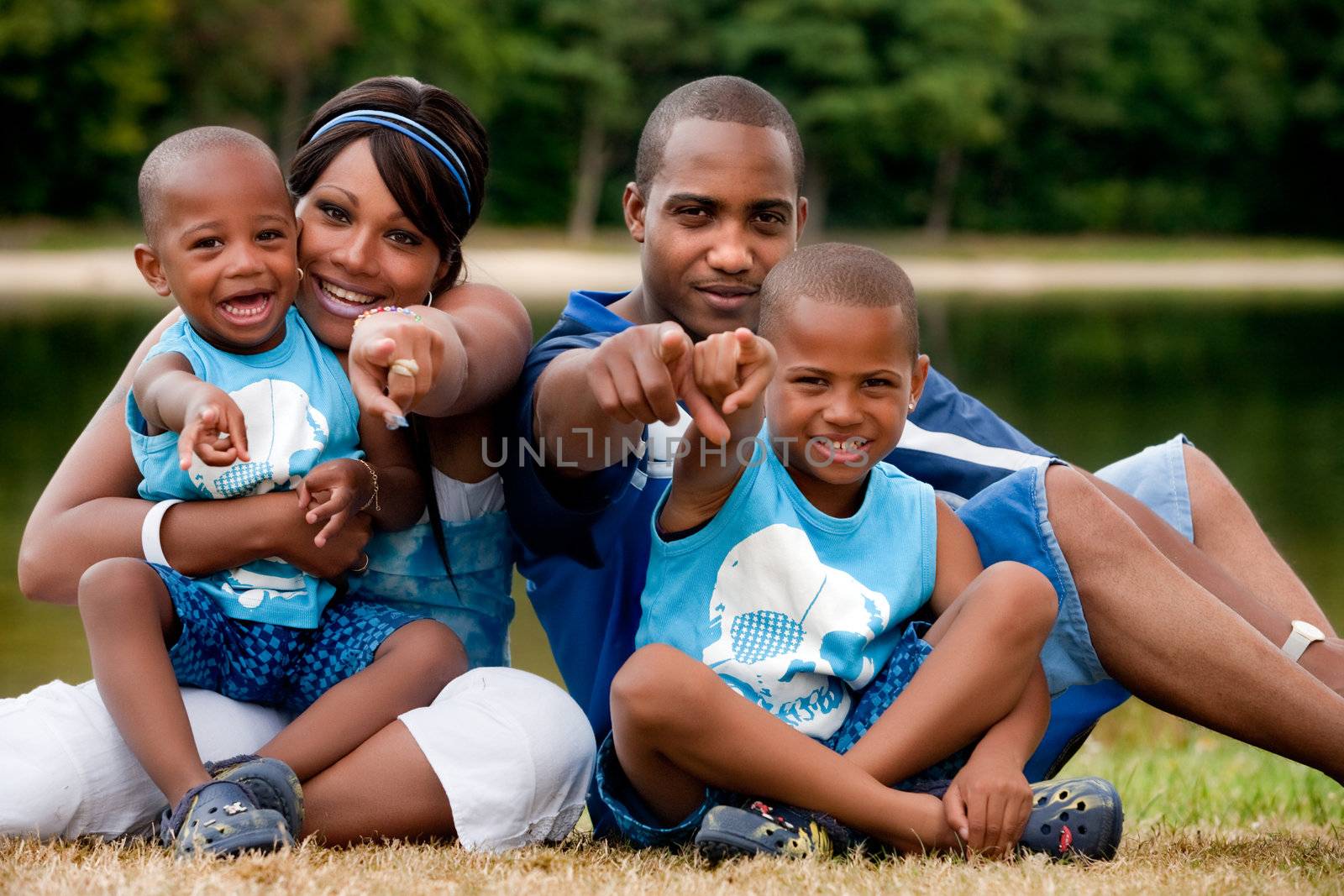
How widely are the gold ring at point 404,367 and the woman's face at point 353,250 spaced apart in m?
0.60

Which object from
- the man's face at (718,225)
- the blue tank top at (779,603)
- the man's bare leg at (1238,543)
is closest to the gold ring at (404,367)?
the blue tank top at (779,603)

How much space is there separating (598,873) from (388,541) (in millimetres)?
848

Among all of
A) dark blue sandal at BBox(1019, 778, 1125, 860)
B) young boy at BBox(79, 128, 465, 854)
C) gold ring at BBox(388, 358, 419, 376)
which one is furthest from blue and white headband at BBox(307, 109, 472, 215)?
dark blue sandal at BBox(1019, 778, 1125, 860)

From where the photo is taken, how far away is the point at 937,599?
106 inches

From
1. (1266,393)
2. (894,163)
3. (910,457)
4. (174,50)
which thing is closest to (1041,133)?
(894,163)

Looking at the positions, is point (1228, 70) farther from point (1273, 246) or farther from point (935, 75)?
point (935, 75)

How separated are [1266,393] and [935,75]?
2370cm

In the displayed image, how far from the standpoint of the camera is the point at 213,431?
8.14 ft

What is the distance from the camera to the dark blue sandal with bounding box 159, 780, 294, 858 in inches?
91.5

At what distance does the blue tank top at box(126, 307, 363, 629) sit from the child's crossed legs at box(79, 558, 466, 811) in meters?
0.15

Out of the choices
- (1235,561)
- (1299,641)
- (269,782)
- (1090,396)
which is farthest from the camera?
(1090,396)

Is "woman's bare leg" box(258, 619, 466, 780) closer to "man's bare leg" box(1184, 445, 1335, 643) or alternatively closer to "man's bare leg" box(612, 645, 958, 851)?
"man's bare leg" box(612, 645, 958, 851)

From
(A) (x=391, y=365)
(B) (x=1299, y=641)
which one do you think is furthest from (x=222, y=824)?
(B) (x=1299, y=641)

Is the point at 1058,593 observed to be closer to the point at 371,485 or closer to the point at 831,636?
the point at 831,636
